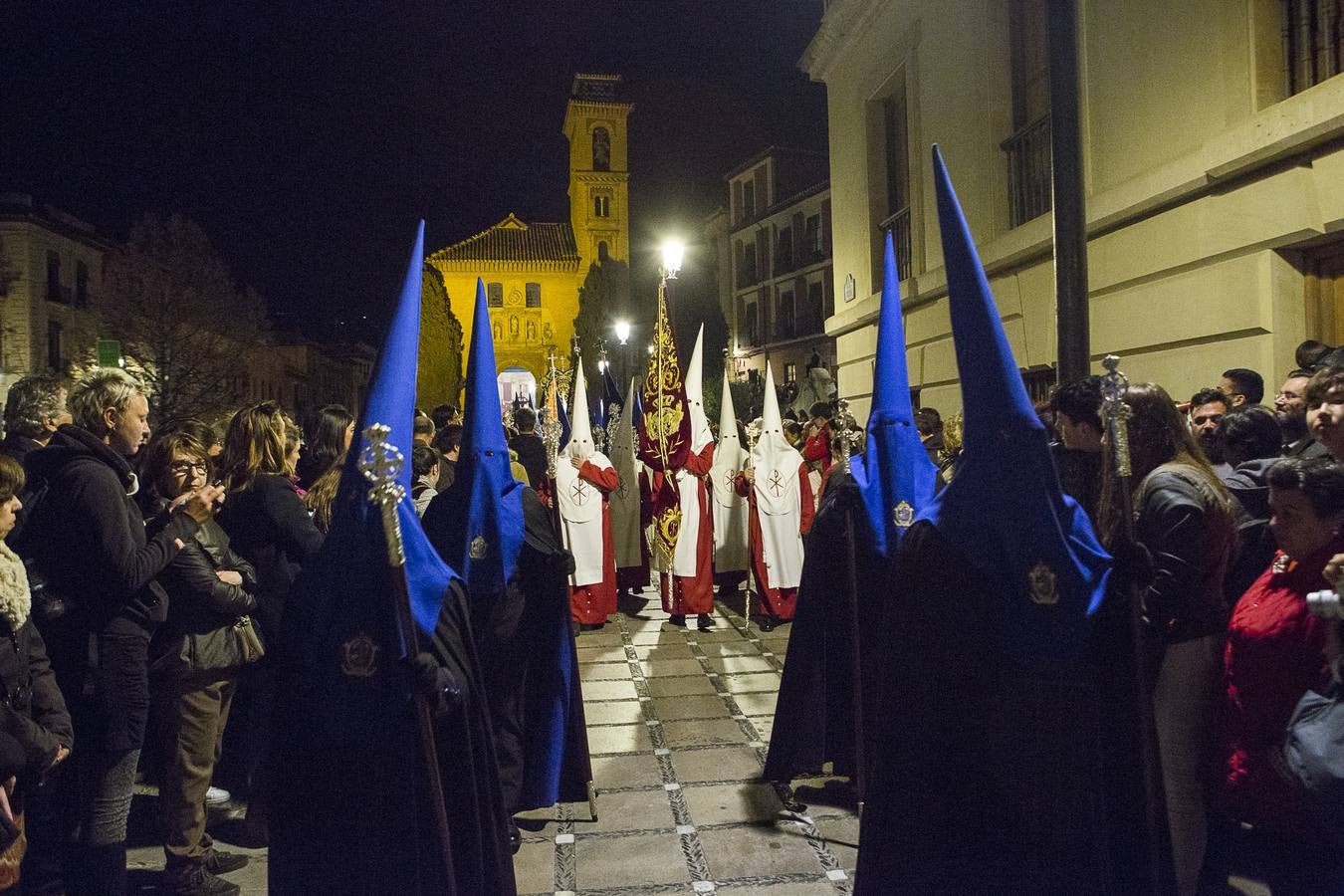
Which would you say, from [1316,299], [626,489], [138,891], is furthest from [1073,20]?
[626,489]

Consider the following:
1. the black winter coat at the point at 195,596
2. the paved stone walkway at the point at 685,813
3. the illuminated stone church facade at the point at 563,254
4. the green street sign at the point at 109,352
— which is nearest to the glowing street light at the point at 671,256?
the paved stone walkway at the point at 685,813

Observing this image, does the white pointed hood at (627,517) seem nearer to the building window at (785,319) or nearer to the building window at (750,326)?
the building window at (785,319)

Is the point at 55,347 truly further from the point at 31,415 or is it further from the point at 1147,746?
the point at 1147,746

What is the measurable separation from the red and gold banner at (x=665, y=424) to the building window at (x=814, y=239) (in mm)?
31350

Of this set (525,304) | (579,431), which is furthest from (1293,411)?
(525,304)

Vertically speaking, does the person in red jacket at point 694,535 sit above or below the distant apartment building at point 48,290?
below

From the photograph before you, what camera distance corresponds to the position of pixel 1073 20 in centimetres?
402

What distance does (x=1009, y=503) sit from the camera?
2242 mm

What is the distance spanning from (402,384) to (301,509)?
1.65 m

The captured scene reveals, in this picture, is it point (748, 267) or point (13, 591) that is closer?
point (13, 591)

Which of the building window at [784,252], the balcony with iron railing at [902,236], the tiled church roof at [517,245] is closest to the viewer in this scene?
the balcony with iron railing at [902,236]

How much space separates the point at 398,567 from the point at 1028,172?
846 cm

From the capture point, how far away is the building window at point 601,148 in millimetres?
56156

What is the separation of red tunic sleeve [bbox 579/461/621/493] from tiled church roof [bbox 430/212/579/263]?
50988 millimetres
